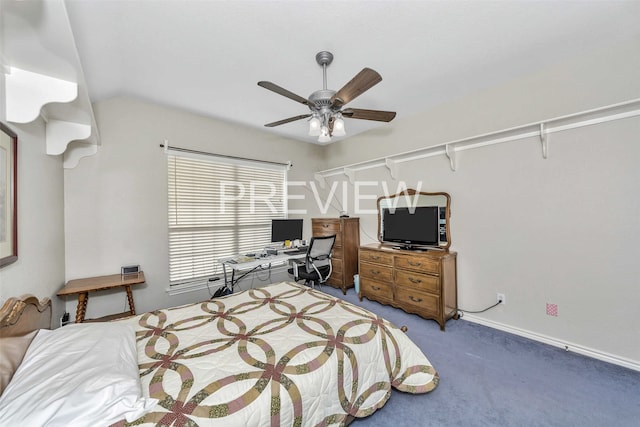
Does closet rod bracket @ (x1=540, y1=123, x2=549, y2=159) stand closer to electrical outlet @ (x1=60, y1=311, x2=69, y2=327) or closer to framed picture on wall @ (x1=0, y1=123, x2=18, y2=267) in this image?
framed picture on wall @ (x1=0, y1=123, x2=18, y2=267)

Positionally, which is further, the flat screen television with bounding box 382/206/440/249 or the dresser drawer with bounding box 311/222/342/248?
the dresser drawer with bounding box 311/222/342/248

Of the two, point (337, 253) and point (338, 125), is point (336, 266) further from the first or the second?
point (338, 125)

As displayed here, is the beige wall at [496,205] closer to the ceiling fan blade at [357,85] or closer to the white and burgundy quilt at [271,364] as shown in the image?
the white and burgundy quilt at [271,364]

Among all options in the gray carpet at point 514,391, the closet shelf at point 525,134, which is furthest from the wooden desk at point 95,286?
the closet shelf at point 525,134

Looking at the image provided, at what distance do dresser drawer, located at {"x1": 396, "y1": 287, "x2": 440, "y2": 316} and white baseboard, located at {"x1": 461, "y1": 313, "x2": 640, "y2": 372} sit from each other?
531 millimetres

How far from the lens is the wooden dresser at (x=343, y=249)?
12.4ft

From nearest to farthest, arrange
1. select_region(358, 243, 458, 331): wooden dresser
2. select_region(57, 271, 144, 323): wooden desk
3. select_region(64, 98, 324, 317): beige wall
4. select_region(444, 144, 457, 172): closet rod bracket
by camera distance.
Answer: select_region(57, 271, 144, 323): wooden desk < select_region(64, 98, 324, 317): beige wall < select_region(358, 243, 458, 331): wooden dresser < select_region(444, 144, 457, 172): closet rod bracket

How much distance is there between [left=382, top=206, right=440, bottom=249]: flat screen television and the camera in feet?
9.77

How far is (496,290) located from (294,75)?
303cm

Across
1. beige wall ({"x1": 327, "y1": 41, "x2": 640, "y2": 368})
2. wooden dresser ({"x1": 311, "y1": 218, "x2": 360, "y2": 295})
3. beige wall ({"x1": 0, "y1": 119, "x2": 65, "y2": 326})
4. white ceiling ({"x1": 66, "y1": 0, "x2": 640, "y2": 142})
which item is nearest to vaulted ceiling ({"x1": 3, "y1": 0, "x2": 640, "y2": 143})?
white ceiling ({"x1": 66, "y1": 0, "x2": 640, "y2": 142})

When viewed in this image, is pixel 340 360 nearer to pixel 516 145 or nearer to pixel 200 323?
pixel 200 323

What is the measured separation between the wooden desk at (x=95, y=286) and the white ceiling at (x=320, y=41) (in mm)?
1832

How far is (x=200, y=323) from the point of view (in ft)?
5.41

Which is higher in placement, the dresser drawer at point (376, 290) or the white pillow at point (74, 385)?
the white pillow at point (74, 385)
